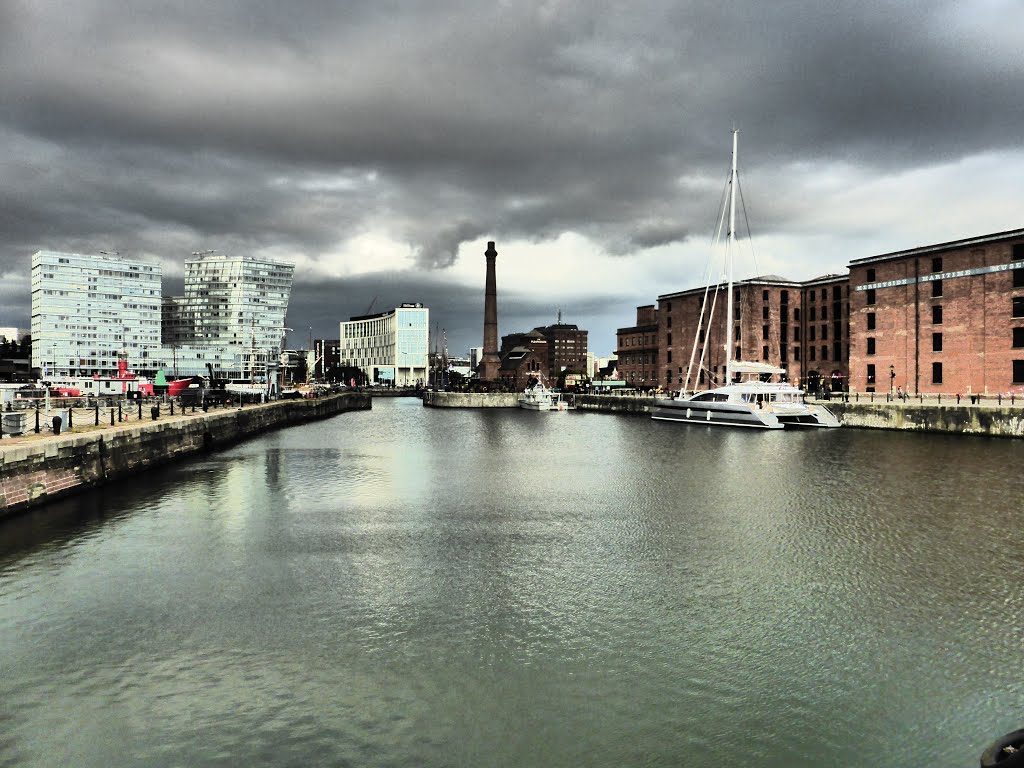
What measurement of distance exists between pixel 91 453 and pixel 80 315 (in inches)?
7750

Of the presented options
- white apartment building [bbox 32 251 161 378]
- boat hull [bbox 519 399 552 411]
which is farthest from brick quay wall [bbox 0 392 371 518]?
white apartment building [bbox 32 251 161 378]

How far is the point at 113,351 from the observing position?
195750 mm

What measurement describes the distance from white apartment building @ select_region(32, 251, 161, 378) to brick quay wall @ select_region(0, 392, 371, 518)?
16620 centimetres

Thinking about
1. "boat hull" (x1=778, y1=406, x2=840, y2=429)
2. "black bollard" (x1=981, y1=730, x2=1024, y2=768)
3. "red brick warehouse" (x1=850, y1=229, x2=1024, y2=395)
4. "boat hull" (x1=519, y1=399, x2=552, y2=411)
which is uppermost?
"red brick warehouse" (x1=850, y1=229, x2=1024, y2=395)

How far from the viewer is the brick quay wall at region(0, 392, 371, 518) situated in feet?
79.3

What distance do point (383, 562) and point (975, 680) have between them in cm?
1374

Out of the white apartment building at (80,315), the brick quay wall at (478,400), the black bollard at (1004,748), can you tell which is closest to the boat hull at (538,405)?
the brick quay wall at (478,400)

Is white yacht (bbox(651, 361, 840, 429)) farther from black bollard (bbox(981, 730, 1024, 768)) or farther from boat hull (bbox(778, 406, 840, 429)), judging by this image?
black bollard (bbox(981, 730, 1024, 768))

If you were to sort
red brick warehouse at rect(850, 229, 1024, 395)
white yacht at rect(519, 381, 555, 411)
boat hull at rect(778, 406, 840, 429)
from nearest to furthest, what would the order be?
red brick warehouse at rect(850, 229, 1024, 395), boat hull at rect(778, 406, 840, 429), white yacht at rect(519, 381, 555, 411)

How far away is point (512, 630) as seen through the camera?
1327 centimetres

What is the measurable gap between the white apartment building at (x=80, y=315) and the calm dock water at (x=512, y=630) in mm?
196473

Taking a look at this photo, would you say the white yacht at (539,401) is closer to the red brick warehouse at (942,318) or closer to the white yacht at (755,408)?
the white yacht at (755,408)

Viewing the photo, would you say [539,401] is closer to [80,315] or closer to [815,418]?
[815,418]

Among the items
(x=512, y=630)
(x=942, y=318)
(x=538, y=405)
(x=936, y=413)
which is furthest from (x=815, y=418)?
(x=512, y=630)
